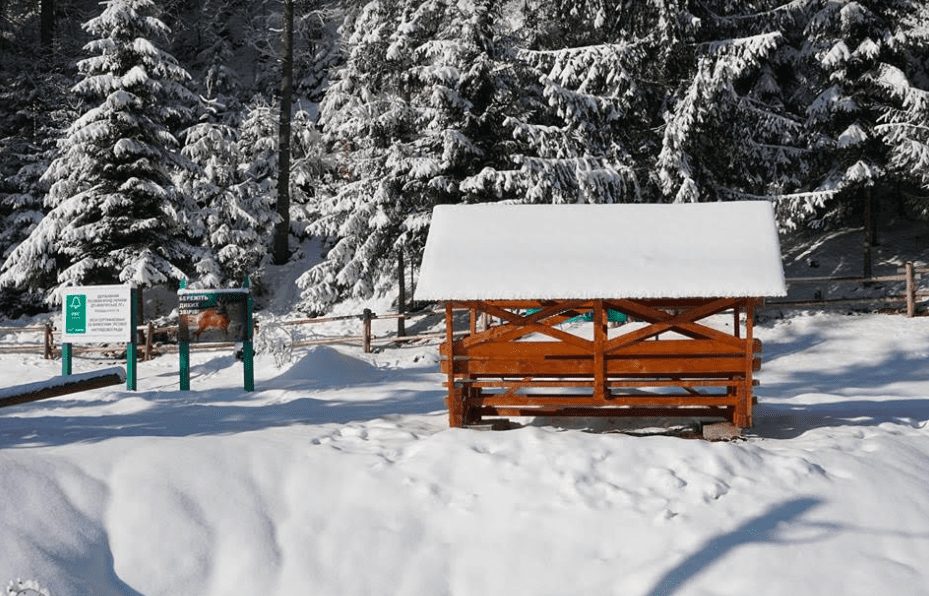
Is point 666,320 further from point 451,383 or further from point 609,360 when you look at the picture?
point 451,383

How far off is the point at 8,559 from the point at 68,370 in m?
11.1

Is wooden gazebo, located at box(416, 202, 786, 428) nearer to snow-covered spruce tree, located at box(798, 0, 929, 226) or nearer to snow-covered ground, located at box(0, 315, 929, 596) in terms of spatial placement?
snow-covered ground, located at box(0, 315, 929, 596)

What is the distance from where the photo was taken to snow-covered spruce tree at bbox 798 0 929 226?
1978cm

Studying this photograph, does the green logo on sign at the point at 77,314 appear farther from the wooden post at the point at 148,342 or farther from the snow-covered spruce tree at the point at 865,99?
the snow-covered spruce tree at the point at 865,99

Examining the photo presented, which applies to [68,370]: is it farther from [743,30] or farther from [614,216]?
[743,30]

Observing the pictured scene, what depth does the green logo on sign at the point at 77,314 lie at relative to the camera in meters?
14.2

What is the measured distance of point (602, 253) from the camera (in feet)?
28.4

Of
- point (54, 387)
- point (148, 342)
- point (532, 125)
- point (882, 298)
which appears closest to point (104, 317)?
point (148, 342)

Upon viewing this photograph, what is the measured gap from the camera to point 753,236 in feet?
28.6

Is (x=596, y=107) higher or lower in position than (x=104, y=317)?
higher

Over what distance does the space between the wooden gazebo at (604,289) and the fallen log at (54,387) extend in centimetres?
334

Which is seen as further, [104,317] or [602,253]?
[104,317]

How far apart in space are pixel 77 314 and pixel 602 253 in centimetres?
1057

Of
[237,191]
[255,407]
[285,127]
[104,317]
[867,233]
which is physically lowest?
[255,407]
